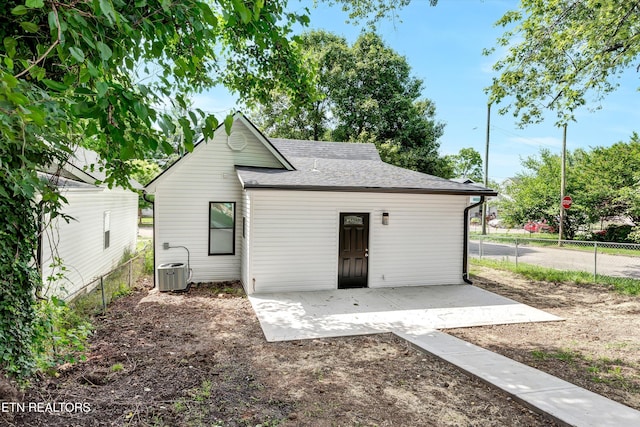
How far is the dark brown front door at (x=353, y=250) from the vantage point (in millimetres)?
8953

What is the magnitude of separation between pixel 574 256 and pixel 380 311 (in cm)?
1383

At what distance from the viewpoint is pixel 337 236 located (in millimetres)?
8820

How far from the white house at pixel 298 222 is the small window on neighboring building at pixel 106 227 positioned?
8.55 feet

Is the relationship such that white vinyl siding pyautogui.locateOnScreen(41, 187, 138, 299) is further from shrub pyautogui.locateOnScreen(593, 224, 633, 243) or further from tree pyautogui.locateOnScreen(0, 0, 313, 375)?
shrub pyautogui.locateOnScreen(593, 224, 633, 243)

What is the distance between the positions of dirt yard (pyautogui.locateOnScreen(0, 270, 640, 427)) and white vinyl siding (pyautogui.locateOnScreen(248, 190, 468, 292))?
1811 mm

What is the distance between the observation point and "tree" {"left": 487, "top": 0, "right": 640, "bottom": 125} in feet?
25.8

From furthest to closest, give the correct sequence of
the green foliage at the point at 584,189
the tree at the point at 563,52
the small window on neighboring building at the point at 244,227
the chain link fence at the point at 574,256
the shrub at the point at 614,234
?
the shrub at the point at 614,234 < the green foliage at the point at 584,189 < the chain link fence at the point at 574,256 < the small window on neighboring building at the point at 244,227 < the tree at the point at 563,52

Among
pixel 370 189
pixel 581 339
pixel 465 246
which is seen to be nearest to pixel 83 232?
pixel 370 189

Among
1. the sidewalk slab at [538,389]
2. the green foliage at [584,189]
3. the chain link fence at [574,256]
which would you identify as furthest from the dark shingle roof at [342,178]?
the green foliage at [584,189]

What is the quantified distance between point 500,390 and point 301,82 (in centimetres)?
611

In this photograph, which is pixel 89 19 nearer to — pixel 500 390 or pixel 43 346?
pixel 43 346

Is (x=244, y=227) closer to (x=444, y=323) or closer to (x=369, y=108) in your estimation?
(x=444, y=323)

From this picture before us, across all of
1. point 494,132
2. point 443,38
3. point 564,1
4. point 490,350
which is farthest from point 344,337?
point 494,132

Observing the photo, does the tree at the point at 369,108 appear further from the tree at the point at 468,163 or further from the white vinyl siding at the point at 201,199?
the tree at the point at 468,163
